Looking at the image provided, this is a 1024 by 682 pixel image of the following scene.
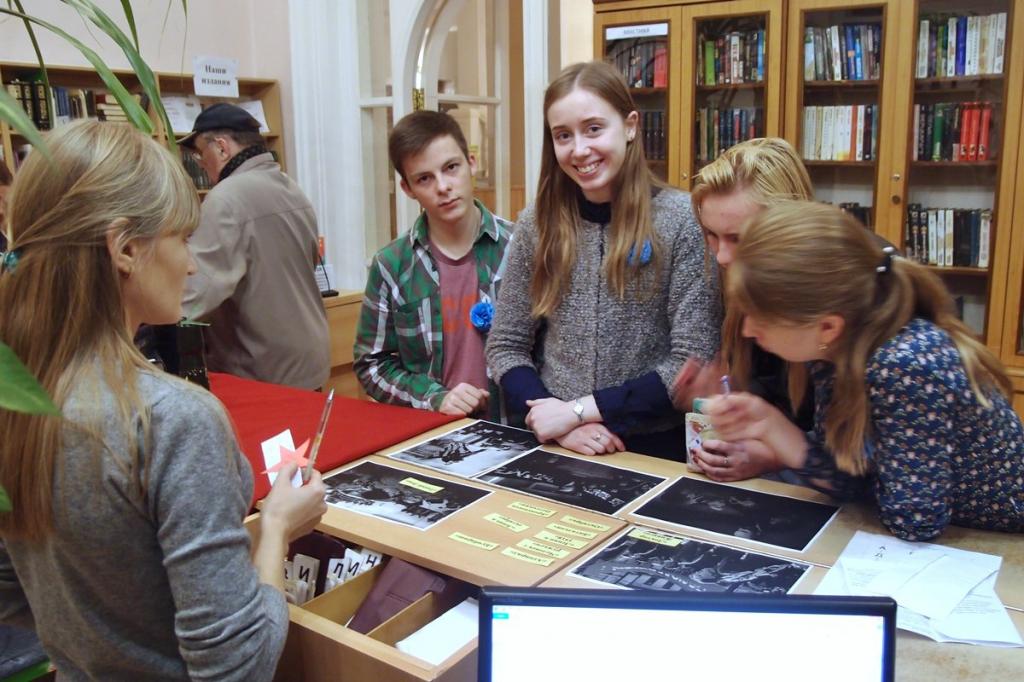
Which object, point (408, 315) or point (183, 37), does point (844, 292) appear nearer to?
point (408, 315)

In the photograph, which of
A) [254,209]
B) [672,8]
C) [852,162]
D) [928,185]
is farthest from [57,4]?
[928,185]

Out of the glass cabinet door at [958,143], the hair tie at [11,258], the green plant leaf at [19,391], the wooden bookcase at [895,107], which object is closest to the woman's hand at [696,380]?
the hair tie at [11,258]

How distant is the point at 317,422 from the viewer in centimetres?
193

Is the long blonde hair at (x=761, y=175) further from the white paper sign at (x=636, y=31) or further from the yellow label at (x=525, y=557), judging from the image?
the white paper sign at (x=636, y=31)

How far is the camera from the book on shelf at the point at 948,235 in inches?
124

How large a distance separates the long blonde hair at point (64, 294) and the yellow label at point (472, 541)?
597mm

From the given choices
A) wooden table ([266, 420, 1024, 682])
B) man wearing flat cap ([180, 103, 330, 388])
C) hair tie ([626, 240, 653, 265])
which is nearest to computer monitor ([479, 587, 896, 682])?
wooden table ([266, 420, 1024, 682])

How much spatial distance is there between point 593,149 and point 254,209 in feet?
4.57

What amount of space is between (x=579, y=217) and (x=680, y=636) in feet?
3.81

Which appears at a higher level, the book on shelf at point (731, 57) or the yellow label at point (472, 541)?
the book on shelf at point (731, 57)

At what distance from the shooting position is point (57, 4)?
12.7ft

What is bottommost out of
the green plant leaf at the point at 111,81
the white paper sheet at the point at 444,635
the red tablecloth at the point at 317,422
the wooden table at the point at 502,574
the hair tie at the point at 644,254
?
the white paper sheet at the point at 444,635

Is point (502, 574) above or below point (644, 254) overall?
below

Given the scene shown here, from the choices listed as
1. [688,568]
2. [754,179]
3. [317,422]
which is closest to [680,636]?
[688,568]
